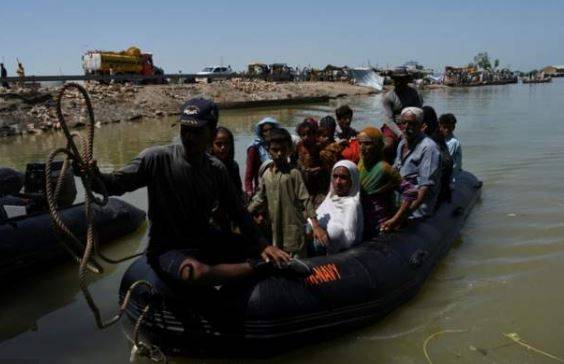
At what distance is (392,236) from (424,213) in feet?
2.83

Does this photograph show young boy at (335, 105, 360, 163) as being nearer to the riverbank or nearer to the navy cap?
the navy cap

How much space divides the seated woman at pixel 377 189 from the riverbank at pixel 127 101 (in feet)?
61.0

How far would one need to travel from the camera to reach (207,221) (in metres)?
3.66

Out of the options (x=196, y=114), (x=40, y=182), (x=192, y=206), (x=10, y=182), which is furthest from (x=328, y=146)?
(x=10, y=182)

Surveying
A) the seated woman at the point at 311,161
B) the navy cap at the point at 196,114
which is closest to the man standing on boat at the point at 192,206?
the navy cap at the point at 196,114

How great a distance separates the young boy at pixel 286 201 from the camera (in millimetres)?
4543

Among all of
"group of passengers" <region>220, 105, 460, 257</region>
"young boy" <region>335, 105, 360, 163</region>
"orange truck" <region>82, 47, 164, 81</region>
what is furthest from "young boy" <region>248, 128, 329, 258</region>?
"orange truck" <region>82, 47, 164, 81</region>

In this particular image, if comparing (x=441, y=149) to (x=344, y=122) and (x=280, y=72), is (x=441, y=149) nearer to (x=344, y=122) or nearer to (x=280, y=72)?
(x=344, y=122)

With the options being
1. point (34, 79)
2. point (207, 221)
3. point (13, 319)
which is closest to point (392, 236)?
point (207, 221)

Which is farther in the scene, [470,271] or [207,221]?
[470,271]

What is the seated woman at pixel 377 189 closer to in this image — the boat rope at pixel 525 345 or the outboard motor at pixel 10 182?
the boat rope at pixel 525 345

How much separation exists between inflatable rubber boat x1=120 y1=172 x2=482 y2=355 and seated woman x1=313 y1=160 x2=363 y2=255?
0.17 m

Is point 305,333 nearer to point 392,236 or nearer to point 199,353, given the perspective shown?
point 199,353

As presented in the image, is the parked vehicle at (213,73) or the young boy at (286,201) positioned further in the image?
the parked vehicle at (213,73)
